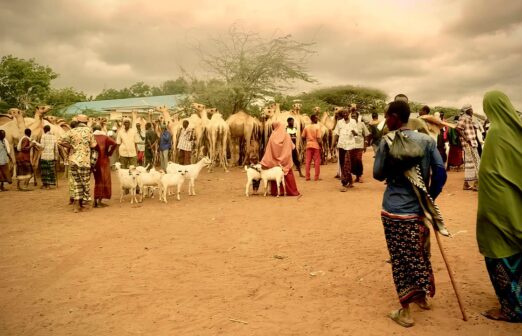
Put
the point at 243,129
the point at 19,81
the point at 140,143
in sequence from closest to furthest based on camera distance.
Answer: the point at 243,129 → the point at 140,143 → the point at 19,81

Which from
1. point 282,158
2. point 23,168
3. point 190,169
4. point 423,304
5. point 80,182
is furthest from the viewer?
point 23,168

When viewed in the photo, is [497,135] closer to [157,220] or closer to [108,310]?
[108,310]

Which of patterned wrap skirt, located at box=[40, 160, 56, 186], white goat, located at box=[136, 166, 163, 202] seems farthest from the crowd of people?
patterned wrap skirt, located at box=[40, 160, 56, 186]

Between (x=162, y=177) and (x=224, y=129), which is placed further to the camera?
(x=224, y=129)

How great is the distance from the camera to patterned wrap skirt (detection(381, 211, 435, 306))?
11.4ft

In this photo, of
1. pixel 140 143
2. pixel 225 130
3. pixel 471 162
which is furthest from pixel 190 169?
pixel 140 143

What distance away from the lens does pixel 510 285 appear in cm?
357

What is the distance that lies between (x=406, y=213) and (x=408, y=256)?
0.35 m

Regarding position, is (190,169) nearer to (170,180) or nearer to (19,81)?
(170,180)

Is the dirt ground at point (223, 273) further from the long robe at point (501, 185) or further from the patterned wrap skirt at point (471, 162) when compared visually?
the patterned wrap skirt at point (471, 162)

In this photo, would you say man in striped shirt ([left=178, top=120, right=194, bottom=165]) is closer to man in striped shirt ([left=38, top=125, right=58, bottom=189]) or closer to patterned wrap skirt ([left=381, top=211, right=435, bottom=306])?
man in striped shirt ([left=38, top=125, right=58, bottom=189])

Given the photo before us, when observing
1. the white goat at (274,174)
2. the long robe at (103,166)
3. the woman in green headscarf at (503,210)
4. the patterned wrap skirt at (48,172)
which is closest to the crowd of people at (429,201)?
the woman in green headscarf at (503,210)

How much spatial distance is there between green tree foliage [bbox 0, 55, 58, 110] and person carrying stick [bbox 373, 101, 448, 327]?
97.8 feet

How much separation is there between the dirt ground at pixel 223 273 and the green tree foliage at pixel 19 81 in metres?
24.3
